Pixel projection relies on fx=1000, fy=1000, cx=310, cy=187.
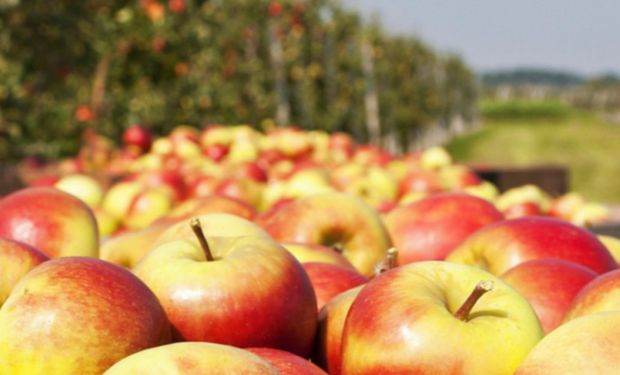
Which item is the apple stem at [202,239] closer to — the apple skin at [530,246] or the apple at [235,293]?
the apple at [235,293]

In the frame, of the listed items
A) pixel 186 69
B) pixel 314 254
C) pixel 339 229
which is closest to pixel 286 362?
pixel 314 254

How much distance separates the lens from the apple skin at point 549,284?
1595 mm

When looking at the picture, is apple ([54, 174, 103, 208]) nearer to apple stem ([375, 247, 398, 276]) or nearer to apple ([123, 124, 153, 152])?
apple stem ([375, 247, 398, 276])

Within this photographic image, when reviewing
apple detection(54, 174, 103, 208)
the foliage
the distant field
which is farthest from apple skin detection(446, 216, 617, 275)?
the foliage

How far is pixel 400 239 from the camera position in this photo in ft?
8.13

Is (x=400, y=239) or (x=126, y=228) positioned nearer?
(x=400, y=239)

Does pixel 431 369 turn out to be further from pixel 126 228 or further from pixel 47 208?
pixel 126 228

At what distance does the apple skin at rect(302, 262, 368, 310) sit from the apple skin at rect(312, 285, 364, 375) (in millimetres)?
125

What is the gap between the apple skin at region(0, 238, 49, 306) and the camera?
144cm

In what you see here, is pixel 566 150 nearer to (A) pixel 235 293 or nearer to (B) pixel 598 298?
(B) pixel 598 298

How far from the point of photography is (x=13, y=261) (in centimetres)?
148

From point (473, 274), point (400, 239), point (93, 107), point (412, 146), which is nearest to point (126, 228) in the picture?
point (400, 239)

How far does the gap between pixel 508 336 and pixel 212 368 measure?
0.43m

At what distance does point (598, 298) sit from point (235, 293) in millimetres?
515
